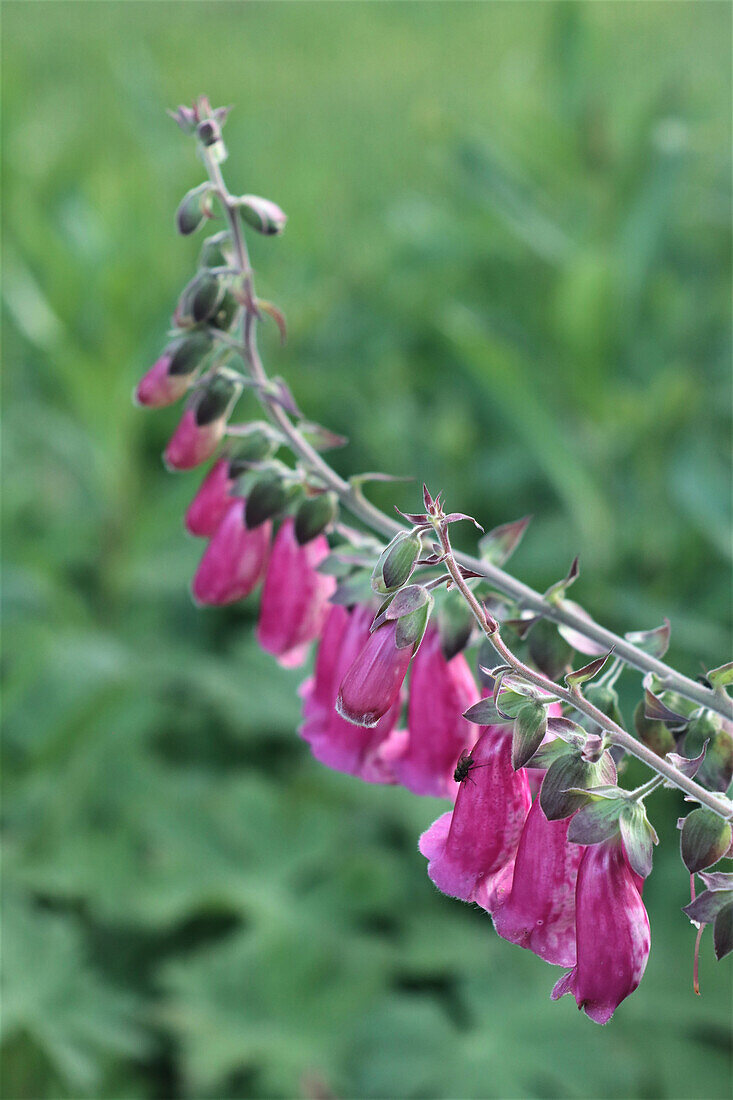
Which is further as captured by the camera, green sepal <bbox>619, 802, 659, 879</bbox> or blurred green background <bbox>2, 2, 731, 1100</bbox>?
blurred green background <bbox>2, 2, 731, 1100</bbox>

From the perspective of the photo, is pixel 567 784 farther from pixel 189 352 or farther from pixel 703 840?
pixel 189 352

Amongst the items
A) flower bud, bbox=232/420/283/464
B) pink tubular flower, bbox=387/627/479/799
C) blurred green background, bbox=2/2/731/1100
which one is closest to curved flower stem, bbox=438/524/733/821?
pink tubular flower, bbox=387/627/479/799

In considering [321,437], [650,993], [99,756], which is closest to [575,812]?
[321,437]

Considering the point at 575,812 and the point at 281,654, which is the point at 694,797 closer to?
the point at 575,812

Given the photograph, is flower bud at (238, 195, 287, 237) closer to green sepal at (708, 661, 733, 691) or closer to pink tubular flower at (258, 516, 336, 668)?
pink tubular flower at (258, 516, 336, 668)

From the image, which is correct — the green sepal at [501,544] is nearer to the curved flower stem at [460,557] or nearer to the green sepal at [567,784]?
the curved flower stem at [460,557]

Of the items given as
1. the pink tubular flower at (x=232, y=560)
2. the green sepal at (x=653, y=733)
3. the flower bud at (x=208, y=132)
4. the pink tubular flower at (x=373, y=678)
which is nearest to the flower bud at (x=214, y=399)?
the pink tubular flower at (x=232, y=560)

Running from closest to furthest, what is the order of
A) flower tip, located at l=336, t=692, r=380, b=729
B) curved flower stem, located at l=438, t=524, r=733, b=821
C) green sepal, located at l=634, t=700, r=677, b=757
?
curved flower stem, located at l=438, t=524, r=733, b=821 < flower tip, located at l=336, t=692, r=380, b=729 < green sepal, located at l=634, t=700, r=677, b=757
